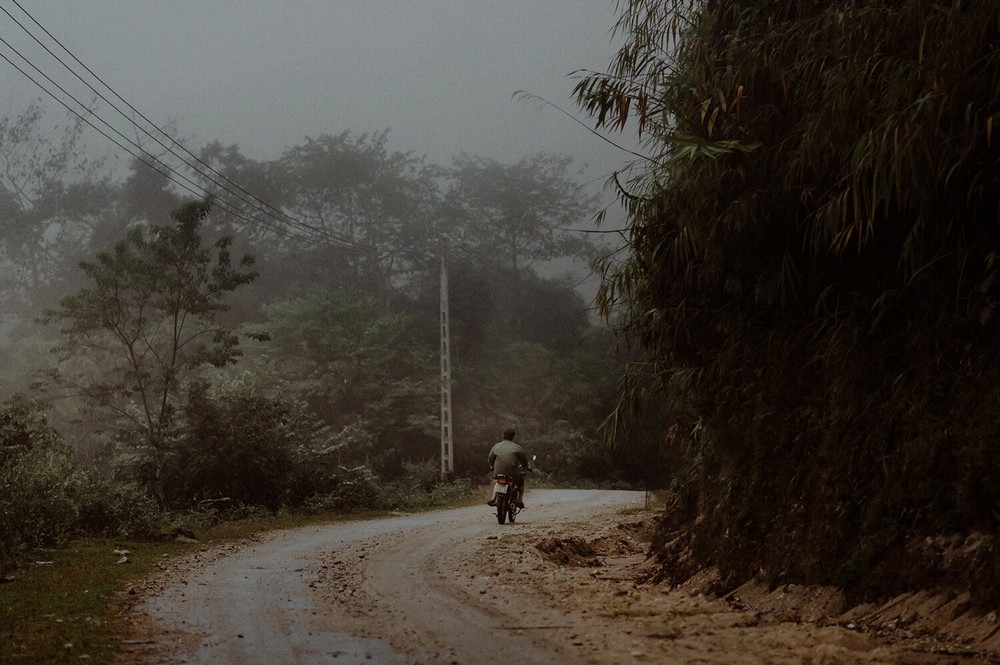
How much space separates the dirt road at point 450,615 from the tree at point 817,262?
1.03 meters

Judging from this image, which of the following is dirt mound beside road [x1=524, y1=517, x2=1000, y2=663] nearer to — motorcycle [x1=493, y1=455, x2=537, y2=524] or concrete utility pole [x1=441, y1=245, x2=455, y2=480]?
motorcycle [x1=493, y1=455, x2=537, y2=524]

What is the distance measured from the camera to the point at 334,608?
7285 mm

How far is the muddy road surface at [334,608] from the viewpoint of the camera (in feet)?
18.5

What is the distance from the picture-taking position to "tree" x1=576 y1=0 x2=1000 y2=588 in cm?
551

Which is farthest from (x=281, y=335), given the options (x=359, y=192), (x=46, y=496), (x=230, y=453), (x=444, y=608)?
(x=444, y=608)

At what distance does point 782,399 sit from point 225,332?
Result: 1661cm

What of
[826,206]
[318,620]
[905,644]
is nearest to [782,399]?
[826,206]

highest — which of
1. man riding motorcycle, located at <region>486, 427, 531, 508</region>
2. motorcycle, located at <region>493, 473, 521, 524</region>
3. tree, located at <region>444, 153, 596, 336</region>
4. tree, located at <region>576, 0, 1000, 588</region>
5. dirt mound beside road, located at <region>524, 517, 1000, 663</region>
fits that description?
tree, located at <region>444, 153, 596, 336</region>

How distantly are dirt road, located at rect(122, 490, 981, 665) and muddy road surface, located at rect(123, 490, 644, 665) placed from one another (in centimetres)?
1

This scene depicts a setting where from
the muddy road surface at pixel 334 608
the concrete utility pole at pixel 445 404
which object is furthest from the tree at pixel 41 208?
the muddy road surface at pixel 334 608

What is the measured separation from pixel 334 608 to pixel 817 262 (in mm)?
4955

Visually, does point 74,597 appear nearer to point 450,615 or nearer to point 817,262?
point 450,615

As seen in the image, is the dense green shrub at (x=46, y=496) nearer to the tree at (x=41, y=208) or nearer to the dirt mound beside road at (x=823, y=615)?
the dirt mound beside road at (x=823, y=615)

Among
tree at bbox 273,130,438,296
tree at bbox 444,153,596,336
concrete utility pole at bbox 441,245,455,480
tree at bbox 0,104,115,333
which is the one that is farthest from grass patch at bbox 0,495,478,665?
tree at bbox 0,104,115,333
